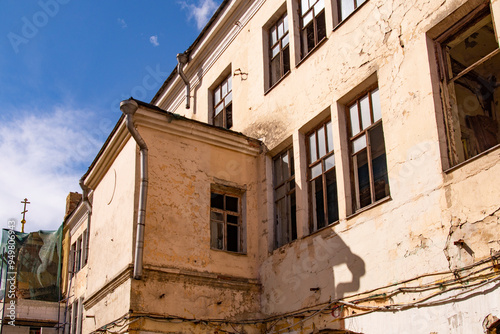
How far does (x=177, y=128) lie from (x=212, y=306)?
3376mm

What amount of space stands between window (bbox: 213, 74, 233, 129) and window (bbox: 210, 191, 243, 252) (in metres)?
2.80

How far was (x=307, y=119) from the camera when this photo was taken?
10289mm

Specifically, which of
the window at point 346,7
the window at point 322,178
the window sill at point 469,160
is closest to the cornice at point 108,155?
the window at point 322,178

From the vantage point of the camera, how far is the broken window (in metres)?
7.58

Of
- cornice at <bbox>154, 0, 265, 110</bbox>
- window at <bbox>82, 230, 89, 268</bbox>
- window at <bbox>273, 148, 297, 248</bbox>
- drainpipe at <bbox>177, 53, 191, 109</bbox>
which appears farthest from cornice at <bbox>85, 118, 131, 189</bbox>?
window at <bbox>82, 230, 89, 268</bbox>

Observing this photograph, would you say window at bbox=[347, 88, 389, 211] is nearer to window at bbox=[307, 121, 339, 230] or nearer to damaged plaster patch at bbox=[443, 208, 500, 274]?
window at bbox=[307, 121, 339, 230]

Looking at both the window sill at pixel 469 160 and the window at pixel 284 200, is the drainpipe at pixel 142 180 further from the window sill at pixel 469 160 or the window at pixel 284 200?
the window sill at pixel 469 160

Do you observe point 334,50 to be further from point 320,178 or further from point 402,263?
point 402,263

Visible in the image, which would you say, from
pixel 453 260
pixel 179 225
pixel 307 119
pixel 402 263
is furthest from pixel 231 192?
pixel 453 260

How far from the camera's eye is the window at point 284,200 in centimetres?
1054

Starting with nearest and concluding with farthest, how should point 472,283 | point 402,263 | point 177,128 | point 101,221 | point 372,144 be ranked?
point 472,283, point 402,263, point 372,144, point 177,128, point 101,221

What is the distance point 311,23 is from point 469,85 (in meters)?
3.85

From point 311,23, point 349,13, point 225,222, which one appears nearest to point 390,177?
point 349,13

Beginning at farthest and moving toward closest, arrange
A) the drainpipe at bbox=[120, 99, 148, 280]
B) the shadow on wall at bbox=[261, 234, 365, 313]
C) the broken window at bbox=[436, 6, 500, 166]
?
the drainpipe at bbox=[120, 99, 148, 280] < the shadow on wall at bbox=[261, 234, 365, 313] < the broken window at bbox=[436, 6, 500, 166]
